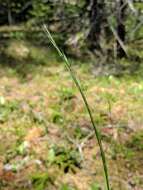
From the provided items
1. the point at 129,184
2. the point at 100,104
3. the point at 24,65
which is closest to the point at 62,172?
the point at 129,184

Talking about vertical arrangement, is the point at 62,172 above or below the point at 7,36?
above

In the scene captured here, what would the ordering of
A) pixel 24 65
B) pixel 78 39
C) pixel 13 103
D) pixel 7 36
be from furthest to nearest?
pixel 7 36, pixel 78 39, pixel 24 65, pixel 13 103

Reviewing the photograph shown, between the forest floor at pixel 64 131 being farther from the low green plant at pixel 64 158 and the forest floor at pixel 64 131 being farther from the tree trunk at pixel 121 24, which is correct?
the tree trunk at pixel 121 24

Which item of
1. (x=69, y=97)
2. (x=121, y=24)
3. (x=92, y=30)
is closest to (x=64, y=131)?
(x=69, y=97)

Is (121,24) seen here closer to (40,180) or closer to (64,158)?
(64,158)

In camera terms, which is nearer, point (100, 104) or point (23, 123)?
point (23, 123)

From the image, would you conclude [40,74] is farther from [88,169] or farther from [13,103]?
[88,169]

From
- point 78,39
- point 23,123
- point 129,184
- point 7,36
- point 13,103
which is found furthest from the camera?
point 7,36

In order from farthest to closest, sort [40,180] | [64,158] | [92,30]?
1. [92,30]
2. [64,158]
3. [40,180]
